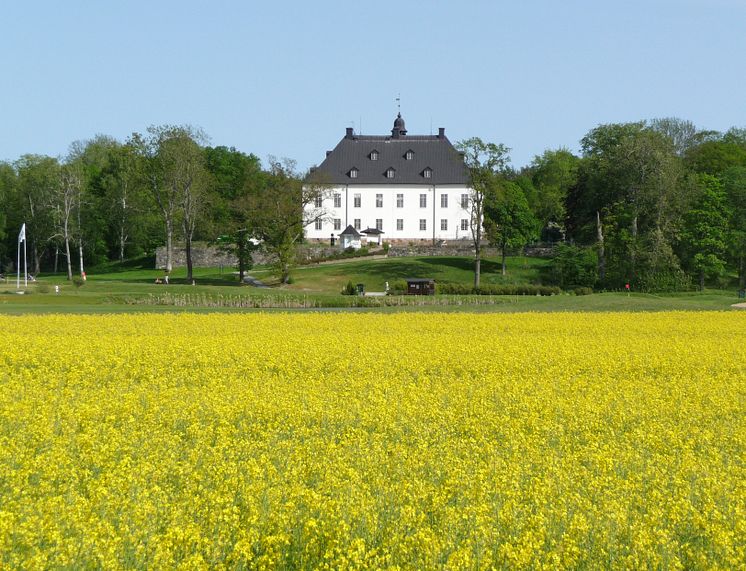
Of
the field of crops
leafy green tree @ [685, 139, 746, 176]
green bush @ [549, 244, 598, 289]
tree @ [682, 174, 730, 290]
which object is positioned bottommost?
the field of crops

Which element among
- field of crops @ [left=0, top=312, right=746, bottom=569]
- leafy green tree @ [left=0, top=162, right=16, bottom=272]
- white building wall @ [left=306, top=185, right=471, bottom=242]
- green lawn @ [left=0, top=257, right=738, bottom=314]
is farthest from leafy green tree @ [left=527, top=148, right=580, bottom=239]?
field of crops @ [left=0, top=312, right=746, bottom=569]

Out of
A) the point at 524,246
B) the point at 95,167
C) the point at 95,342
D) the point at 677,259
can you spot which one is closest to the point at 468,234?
the point at 524,246

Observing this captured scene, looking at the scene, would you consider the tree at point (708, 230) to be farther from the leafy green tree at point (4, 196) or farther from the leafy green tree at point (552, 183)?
the leafy green tree at point (4, 196)

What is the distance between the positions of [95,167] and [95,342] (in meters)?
111

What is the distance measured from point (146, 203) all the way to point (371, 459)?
4143 inches

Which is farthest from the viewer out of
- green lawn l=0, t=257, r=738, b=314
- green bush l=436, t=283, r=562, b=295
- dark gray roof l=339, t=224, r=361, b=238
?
dark gray roof l=339, t=224, r=361, b=238

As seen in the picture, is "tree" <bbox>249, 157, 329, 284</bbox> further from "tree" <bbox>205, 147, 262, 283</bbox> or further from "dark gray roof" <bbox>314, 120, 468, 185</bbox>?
"dark gray roof" <bbox>314, 120, 468, 185</bbox>

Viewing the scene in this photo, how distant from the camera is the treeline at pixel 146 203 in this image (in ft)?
266

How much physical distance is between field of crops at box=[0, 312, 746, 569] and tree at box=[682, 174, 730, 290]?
5637 cm

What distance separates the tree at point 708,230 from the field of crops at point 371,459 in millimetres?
56369

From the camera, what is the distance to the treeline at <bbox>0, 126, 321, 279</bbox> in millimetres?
81188

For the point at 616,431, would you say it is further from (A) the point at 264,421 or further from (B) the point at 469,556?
(B) the point at 469,556

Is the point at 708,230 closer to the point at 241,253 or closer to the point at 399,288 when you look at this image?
the point at 399,288

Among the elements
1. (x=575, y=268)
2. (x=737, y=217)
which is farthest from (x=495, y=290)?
(x=737, y=217)
